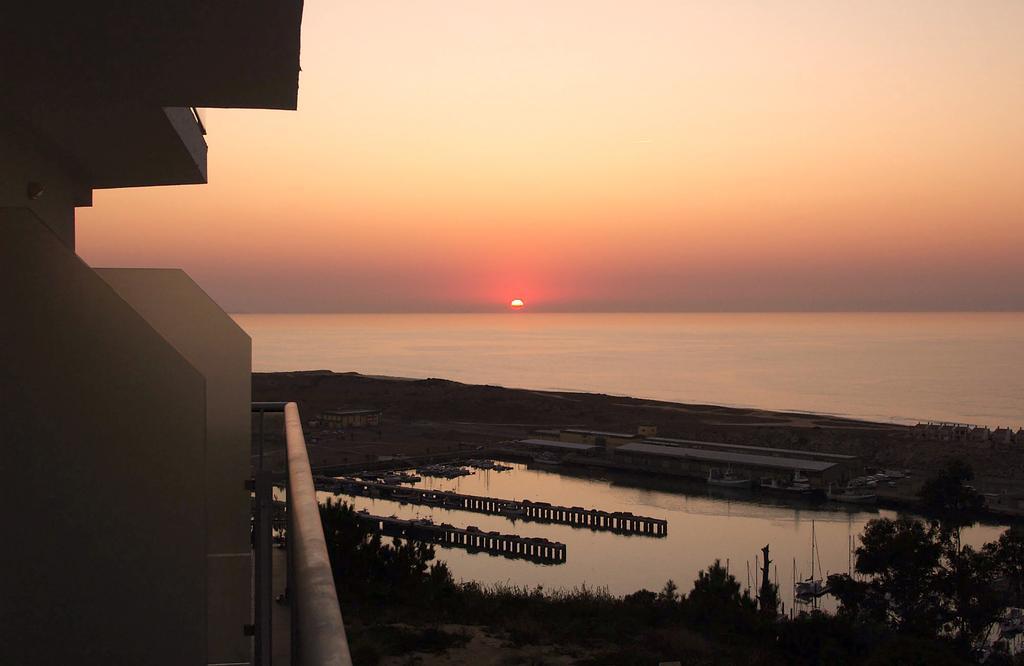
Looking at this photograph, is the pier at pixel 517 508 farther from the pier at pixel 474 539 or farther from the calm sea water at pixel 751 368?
the calm sea water at pixel 751 368

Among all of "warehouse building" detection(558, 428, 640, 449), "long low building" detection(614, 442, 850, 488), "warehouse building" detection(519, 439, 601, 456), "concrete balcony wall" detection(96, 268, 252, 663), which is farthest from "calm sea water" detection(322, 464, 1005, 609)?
"concrete balcony wall" detection(96, 268, 252, 663)

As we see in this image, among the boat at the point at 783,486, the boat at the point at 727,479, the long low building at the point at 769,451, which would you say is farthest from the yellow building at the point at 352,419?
the boat at the point at 783,486

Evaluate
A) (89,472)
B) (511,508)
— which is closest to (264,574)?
(89,472)

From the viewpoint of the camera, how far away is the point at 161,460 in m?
1.46

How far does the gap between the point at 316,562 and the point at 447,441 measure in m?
37.6

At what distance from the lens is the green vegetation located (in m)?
9.88

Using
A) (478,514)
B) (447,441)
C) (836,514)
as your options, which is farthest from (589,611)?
(447,441)

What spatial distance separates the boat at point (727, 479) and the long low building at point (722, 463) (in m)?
0.48

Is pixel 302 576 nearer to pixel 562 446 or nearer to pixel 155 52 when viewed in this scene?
pixel 155 52

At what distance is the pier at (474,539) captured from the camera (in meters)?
20.4

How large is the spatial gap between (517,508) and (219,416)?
23.0 meters

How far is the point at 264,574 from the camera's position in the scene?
1354mm

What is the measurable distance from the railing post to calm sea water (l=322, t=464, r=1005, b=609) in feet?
56.0

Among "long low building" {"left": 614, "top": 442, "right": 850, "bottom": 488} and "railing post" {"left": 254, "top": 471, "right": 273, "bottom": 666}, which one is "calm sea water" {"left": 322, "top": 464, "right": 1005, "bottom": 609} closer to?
"long low building" {"left": 614, "top": 442, "right": 850, "bottom": 488}
